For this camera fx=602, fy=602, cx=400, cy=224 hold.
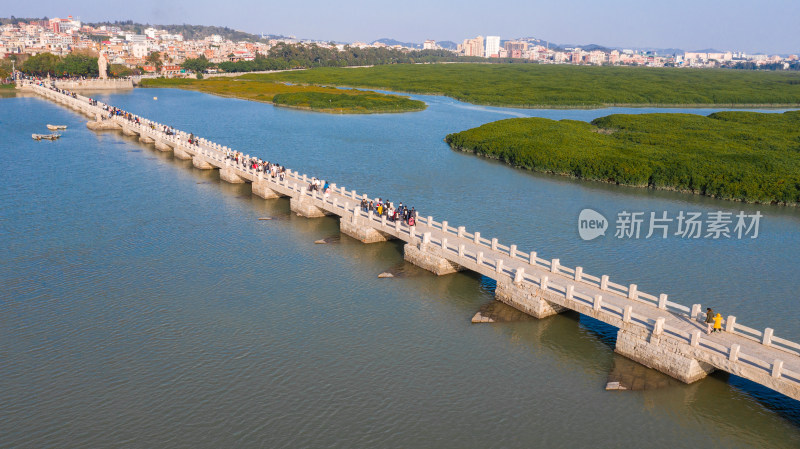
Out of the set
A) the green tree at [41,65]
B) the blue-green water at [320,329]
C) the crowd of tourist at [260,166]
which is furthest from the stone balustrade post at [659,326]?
the green tree at [41,65]

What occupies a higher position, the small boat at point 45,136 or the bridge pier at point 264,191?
the small boat at point 45,136

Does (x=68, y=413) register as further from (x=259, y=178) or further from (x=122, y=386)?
(x=259, y=178)

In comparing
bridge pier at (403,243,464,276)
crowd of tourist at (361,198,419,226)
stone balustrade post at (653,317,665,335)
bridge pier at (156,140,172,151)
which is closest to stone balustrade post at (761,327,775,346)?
stone balustrade post at (653,317,665,335)

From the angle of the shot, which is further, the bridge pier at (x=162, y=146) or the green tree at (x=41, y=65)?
the green tree at (x=41, y=65)

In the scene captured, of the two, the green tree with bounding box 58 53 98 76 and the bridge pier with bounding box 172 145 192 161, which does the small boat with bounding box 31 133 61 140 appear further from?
the green tree with bounding box 58 53 98 76

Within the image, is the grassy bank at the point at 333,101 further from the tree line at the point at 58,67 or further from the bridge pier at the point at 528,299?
the bridge pier at the point at 528,299

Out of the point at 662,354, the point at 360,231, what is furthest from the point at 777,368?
the point at 360,231

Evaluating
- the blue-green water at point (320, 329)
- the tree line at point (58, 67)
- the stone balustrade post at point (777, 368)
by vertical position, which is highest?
the tree line at point (58, 67)

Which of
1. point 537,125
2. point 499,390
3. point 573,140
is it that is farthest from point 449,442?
point 537,125

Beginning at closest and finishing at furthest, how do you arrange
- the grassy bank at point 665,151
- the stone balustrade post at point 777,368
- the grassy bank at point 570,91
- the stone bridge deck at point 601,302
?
the stone balustrade post at point 777,368
the stone bridge deck at point 601,302
the grassy bank at point 665,151
the grassy bank at point 570,91
